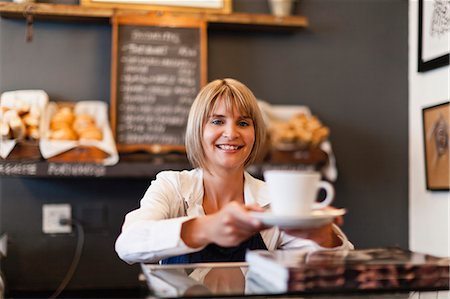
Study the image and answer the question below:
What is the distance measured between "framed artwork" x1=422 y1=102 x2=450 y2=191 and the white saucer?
1.60 meters

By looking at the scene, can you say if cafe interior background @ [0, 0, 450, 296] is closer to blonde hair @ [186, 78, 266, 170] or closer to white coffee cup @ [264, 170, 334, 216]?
blonde hair @ [186, 78, 266, 170]

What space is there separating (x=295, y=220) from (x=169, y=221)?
0.25 metres

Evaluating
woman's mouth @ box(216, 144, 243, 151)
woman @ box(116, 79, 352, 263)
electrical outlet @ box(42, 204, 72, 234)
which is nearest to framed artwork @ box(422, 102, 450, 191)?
woman @ box(116, 79, 352, 263)

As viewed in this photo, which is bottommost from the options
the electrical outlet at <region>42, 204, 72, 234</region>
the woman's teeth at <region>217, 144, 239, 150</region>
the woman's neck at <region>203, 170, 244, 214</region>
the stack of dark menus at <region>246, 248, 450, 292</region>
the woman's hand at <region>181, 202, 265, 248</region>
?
the electrical outlet at <region>42, 204, 72, 234</region>

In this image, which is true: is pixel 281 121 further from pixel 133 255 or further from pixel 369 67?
pixel 133 255

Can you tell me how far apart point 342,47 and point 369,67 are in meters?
0.15

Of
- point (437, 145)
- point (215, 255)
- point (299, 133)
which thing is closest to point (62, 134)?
point (299, 133)

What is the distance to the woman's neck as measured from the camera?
1461 mm

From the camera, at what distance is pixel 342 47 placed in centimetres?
265

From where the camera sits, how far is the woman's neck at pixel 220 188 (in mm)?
1461

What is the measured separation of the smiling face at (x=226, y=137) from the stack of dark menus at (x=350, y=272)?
18.7 inches

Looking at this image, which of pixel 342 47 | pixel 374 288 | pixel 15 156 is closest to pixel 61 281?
pixel 15 156

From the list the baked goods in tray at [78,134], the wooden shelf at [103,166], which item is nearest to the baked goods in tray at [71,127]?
the baked goods in tray at [78,134]

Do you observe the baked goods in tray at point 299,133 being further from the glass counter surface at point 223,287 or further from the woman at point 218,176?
the glass counter surface at point 223,287
